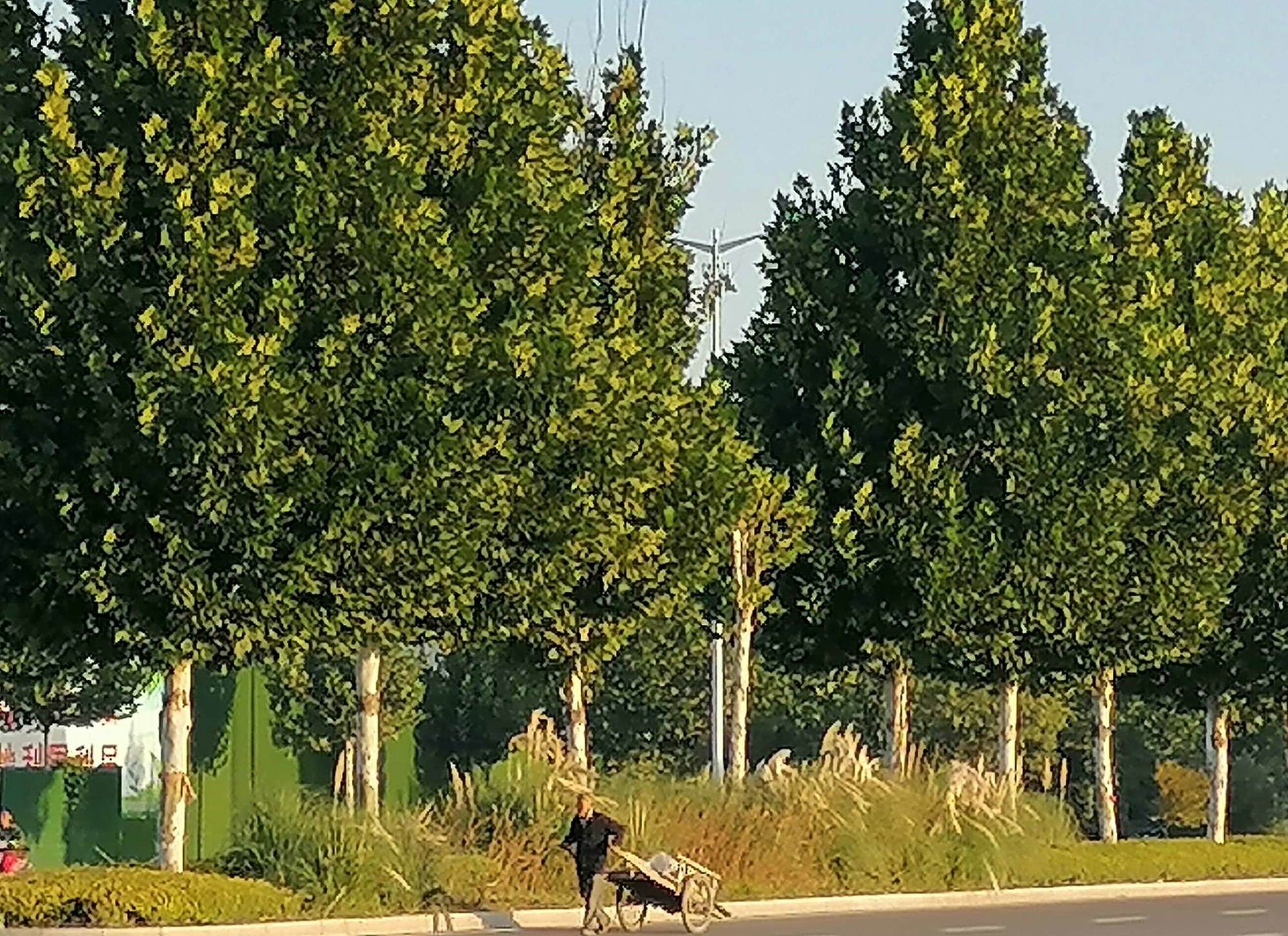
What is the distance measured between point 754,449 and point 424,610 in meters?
7.02

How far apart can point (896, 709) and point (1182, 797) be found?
1998 cm

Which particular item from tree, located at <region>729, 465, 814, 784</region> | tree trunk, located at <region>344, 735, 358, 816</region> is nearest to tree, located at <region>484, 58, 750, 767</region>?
tree, located at <region>729, 465, 814, 784</region>

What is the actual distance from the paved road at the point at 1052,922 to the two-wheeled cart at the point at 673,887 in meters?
0.30

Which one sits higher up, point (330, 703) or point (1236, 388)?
point (1236, 388)

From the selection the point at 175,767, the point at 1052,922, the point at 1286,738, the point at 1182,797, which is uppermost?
the point at 1286,738

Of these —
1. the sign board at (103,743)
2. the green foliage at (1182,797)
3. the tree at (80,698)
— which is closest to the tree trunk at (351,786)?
the tree at (80,698)

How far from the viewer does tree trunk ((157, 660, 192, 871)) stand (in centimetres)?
2584

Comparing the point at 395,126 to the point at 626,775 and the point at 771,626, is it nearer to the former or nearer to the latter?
the point at 626,775

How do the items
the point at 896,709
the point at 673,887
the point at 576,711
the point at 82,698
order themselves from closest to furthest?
the point at 673,887, the point at 576,711, the point at 896,709, the point at 82,698

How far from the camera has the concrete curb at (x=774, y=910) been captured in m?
23.2

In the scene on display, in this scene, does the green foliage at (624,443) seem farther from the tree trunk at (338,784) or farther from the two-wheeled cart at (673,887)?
the two-wheeled cart at (673,887)

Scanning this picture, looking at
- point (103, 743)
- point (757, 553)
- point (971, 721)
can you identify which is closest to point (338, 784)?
point (757, 553)

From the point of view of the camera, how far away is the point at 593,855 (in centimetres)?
2469

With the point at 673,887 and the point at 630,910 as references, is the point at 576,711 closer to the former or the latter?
the point at 630,910
